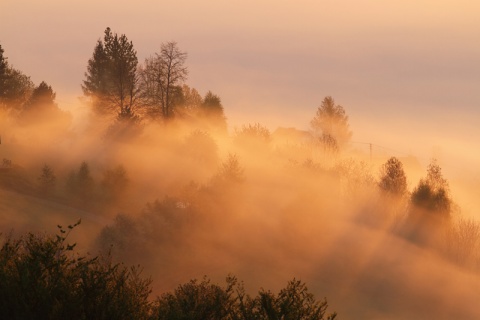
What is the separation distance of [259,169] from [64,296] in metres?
62.3

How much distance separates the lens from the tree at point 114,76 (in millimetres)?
81500

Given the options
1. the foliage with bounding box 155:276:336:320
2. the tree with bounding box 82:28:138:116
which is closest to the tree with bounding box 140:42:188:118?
the tree with bounding box 82:28:138:116

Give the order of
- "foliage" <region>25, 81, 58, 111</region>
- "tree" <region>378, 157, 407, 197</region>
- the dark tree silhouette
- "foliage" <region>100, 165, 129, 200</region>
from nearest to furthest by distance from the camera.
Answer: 1. "foliage" <region>100, 165, 129, 200</region>
2. "tree" <region>378, 157, 407, 197</region>
3. "foliage" <region>25, 81, 58, 111</region>
4. the dark tree silhouette

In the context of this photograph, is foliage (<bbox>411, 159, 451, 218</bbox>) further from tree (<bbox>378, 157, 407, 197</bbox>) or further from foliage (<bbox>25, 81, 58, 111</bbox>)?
foliage (<bbox>25, 81, 58, 111</bbox>)

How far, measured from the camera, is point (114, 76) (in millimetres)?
81438

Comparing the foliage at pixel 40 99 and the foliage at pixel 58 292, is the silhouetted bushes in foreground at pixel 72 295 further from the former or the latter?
the foliage at pixel 40 99

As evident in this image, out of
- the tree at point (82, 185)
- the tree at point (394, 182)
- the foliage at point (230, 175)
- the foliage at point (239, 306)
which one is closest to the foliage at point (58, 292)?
the foliage at point (239, 306)

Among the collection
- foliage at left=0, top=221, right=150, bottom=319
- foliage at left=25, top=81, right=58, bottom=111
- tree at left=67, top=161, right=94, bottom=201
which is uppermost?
foliage at left=25, top=81, right=58, bottom=111

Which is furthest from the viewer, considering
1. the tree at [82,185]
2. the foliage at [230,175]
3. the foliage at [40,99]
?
the foliage at [40,99]

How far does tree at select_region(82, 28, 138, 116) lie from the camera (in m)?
81.5

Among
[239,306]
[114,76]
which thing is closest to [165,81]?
[114,76]

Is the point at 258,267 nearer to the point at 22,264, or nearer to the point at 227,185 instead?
the point at 227,185

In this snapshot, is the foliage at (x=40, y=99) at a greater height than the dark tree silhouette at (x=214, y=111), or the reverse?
the dark tree silhouette at (x=214, y=111)

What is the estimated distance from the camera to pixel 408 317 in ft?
176
